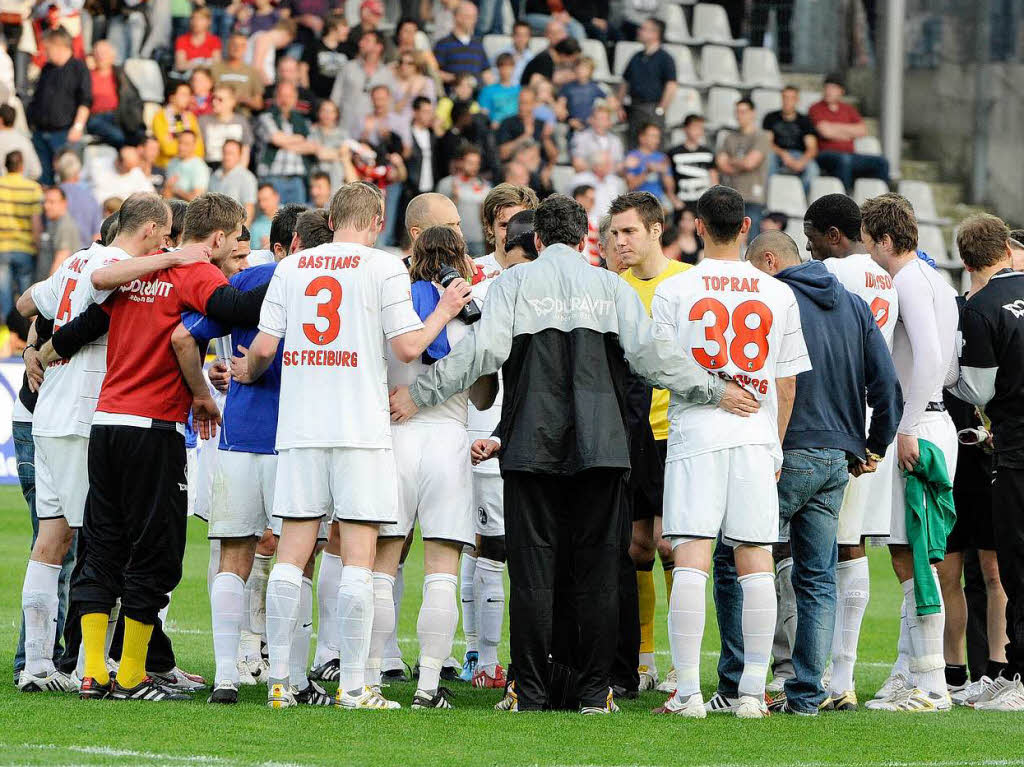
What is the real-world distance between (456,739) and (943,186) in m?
19.8

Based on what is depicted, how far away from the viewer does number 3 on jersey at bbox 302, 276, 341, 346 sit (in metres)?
7.42

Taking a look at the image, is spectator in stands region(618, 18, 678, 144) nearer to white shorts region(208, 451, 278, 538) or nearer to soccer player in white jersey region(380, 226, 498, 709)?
soccer player in white jersey region(380, 226, 498, 709)

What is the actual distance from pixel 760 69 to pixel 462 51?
560 cm

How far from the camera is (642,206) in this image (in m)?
8.07

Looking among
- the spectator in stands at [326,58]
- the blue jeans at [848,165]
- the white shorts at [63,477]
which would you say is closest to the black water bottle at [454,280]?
the white shorts at [63,477]

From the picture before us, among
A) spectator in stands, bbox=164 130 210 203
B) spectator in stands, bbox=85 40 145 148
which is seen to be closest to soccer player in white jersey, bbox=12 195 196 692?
spectator in stands, bbox=164 130 210 203

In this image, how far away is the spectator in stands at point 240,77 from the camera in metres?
20.0

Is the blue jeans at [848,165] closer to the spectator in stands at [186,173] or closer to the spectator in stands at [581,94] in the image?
the spectator in stands at [581,94]

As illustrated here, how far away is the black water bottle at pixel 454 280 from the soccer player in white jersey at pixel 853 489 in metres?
1.80

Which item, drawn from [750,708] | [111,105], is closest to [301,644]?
[750,708]

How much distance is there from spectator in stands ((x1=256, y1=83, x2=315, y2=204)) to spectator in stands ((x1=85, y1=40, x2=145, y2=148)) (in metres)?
1.46

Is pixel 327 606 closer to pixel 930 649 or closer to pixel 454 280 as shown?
pixel 454 280

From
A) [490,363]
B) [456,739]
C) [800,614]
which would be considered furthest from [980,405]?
[456,739]

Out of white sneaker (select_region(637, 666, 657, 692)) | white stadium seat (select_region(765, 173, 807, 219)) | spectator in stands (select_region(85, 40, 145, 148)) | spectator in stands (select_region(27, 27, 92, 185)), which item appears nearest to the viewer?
white sneaker (select_region(637, 666, 657, 692))
